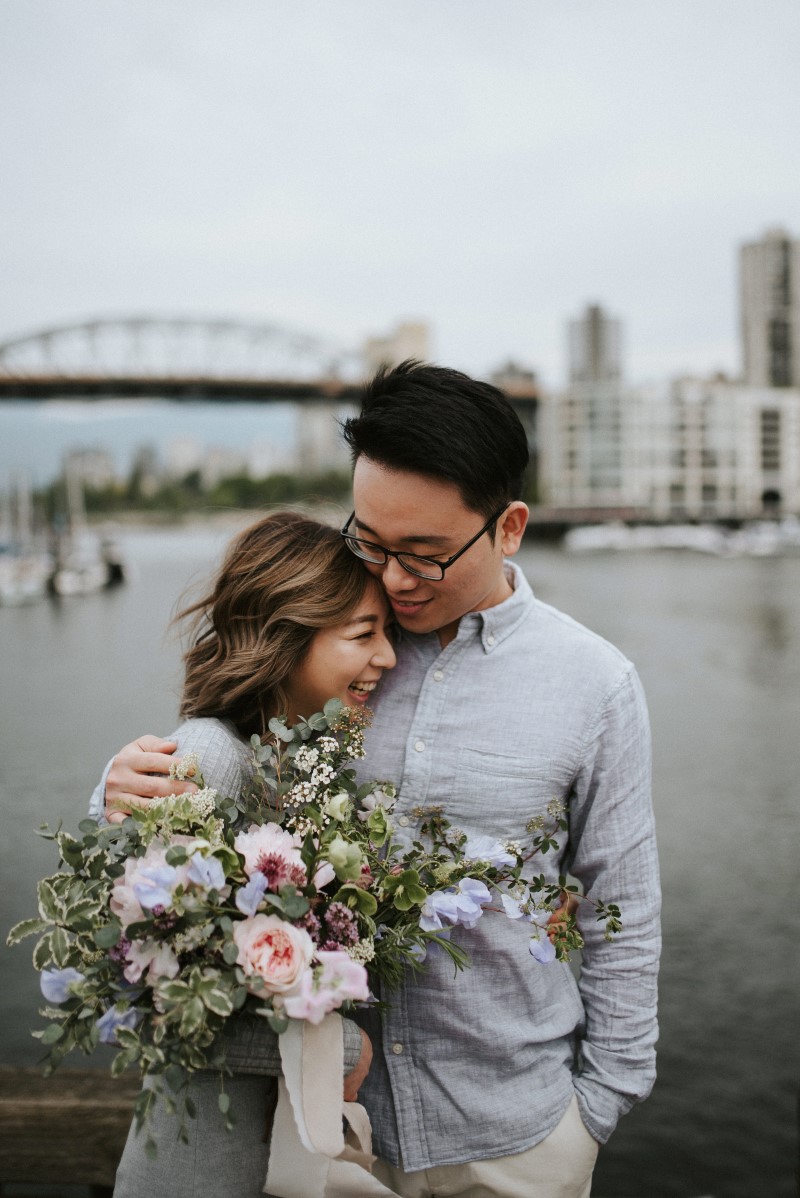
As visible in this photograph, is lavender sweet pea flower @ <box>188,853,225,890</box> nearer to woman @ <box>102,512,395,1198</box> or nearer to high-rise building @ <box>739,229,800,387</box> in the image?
woman @ <box>102,512,395,1198</box>

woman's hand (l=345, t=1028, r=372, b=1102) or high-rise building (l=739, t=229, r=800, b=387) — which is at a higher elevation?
high-rise building (l=739, t=229, r=800, b=387)

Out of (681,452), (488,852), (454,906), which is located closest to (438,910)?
(454,906)

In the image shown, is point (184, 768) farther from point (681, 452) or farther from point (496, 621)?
point (681, 452)

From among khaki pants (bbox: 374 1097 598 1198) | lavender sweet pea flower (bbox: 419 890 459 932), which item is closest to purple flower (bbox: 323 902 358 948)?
lavender sweet pea flower (bbox: 419 890 459 932)

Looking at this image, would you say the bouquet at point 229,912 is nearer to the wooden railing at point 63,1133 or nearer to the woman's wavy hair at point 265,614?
the woman's wavy hair at point 265,614

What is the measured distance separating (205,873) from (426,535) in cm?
58

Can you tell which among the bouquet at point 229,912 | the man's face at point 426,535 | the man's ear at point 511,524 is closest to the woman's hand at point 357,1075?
the bouquet at point 229,912

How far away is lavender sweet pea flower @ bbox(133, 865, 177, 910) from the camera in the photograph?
1041 mm

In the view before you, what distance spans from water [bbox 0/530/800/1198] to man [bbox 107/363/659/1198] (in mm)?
506

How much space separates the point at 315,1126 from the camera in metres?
1.13

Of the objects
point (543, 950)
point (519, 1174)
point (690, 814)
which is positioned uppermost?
point (543, 950)

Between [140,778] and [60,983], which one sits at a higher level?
[140,778]

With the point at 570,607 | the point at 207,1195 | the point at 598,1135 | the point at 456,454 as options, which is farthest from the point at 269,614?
the point at 570,607

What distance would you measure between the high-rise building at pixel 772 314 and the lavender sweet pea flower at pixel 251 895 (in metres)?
127
